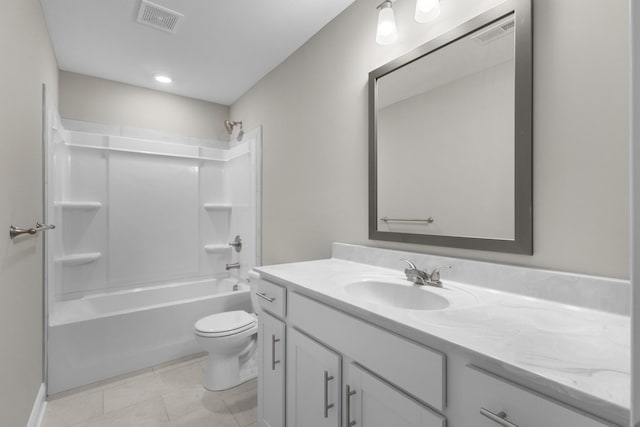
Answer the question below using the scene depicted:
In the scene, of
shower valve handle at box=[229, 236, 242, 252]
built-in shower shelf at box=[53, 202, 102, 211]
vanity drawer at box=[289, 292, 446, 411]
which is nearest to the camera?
vanity drawer at box=[289, 292, 446, 411]

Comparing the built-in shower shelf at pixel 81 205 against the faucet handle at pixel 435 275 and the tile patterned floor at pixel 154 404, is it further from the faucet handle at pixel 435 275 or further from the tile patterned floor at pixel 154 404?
the faucet handle at pixel 435 275

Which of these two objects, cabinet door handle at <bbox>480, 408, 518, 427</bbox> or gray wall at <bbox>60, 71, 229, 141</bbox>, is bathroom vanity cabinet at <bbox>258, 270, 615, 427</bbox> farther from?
gray wall at <bbox>60, 71, 229, 141</bbox>

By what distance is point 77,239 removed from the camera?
2795mm

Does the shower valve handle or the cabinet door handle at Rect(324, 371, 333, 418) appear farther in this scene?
the shower valve handle

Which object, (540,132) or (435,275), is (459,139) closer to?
(540,132)

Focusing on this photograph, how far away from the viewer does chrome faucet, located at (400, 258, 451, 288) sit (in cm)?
132

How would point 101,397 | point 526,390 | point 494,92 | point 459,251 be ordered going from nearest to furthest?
point 526,390 < point 494,92 < point 459,251 < point 101,397

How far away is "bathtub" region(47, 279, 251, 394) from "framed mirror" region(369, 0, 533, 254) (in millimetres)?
1843

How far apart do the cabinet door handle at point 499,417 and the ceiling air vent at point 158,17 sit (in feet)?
8.08

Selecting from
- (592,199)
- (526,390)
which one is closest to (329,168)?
(592,199)

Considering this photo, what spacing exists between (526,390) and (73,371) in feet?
8.95

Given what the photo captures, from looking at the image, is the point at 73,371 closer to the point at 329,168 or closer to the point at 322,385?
the point at 322,385

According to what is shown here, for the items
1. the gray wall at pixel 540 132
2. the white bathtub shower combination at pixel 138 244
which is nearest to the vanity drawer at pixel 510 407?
the gray wall at pixel 540 132

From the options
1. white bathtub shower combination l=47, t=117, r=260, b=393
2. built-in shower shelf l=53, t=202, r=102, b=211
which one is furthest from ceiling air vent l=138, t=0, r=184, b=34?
built-in shower shelf l=53, t=202, r=102, b=211
